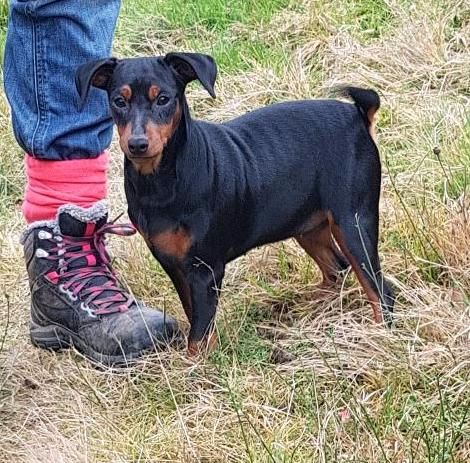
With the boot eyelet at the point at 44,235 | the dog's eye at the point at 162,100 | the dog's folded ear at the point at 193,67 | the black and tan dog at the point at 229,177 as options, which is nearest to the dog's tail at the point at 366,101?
the black and tan dog at the point at 229,177

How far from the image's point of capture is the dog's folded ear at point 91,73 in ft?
8.60

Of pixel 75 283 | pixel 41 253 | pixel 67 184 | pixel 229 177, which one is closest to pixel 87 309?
pixel 75 283

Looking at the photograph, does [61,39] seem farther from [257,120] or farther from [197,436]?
[197,436]

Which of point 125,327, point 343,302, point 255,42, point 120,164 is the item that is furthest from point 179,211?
point 255,42

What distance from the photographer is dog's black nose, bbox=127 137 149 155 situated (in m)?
2.49

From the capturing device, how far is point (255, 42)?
4785 millimetres

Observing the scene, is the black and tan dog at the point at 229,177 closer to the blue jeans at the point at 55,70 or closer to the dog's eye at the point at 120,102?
the dog's eye at the point at 120,102

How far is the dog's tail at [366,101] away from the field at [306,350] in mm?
280

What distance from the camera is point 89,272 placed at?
3.02 m

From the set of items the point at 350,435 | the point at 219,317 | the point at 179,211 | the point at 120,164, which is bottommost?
the point at 120,164

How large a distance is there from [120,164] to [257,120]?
144 centimetres

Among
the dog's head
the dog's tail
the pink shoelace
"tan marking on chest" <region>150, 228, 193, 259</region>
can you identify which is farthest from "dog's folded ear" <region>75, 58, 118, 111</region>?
the dog's tail

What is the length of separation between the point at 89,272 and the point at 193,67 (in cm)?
71

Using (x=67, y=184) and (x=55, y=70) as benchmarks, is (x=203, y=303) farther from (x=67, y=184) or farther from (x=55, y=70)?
(x=55, y=70)
